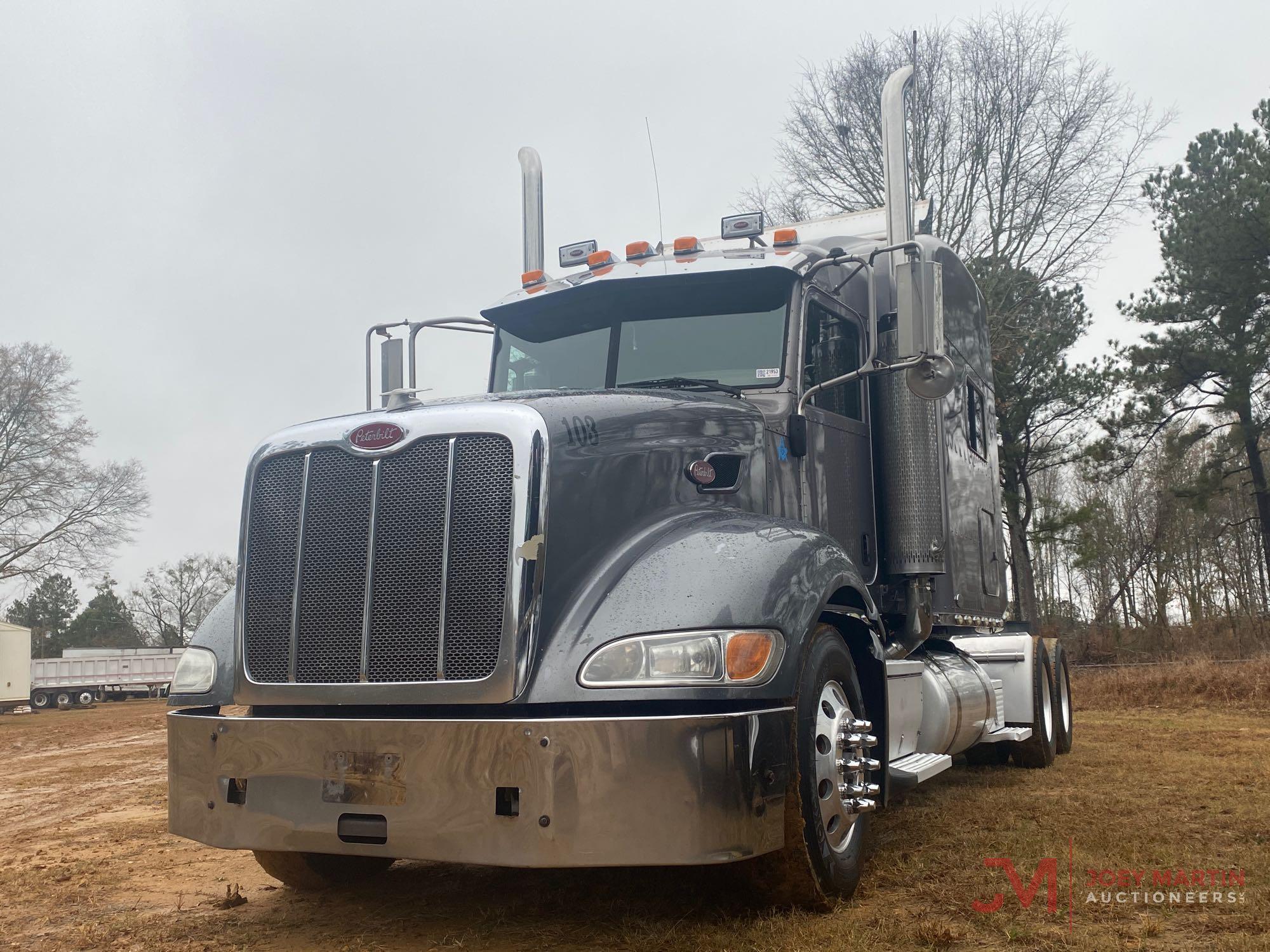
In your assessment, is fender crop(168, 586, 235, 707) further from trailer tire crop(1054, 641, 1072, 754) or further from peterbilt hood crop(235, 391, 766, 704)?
trailer tire crop(1054, 641, 1072, 754)

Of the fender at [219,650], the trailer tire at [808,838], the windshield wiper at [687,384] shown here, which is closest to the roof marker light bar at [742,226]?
the windshield wiper at [687,384]

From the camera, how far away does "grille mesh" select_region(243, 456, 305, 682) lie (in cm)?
459

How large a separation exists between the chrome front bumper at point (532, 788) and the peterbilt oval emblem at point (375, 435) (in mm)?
1027

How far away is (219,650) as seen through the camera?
16.2 feet

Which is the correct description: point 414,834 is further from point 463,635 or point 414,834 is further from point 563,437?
point 563,437

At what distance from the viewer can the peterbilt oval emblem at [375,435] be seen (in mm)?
4430

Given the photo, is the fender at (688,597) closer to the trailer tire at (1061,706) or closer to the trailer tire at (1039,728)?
the trailer tire at (1039,728)

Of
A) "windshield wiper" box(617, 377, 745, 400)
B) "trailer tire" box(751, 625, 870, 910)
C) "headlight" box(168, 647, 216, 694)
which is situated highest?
"windshield wiper" box(617, 377, 745, 400)

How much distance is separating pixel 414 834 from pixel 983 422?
→ 245 inches

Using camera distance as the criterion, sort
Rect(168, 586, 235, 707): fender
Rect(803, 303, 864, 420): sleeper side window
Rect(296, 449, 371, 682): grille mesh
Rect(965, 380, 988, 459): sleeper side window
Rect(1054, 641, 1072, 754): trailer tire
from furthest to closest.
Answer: Rect(1054, 641, 1072, 754): trailer tire, Rect(965, 380, 988, 459): sleeper side window, Rect(803, 303, 864, 420): sleeper side window, Rect(168, 586, 235, 707): fender, Rect(296, 449, 371, 682): grille mesh

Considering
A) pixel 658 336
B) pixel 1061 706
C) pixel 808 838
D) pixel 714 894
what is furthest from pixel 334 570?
pixel 1061 706

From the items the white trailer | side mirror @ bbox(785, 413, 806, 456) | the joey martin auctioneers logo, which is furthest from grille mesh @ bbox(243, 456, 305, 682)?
the white trailer

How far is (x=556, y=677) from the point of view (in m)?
4.02

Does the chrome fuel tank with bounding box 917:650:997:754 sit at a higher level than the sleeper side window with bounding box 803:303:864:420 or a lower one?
lower
